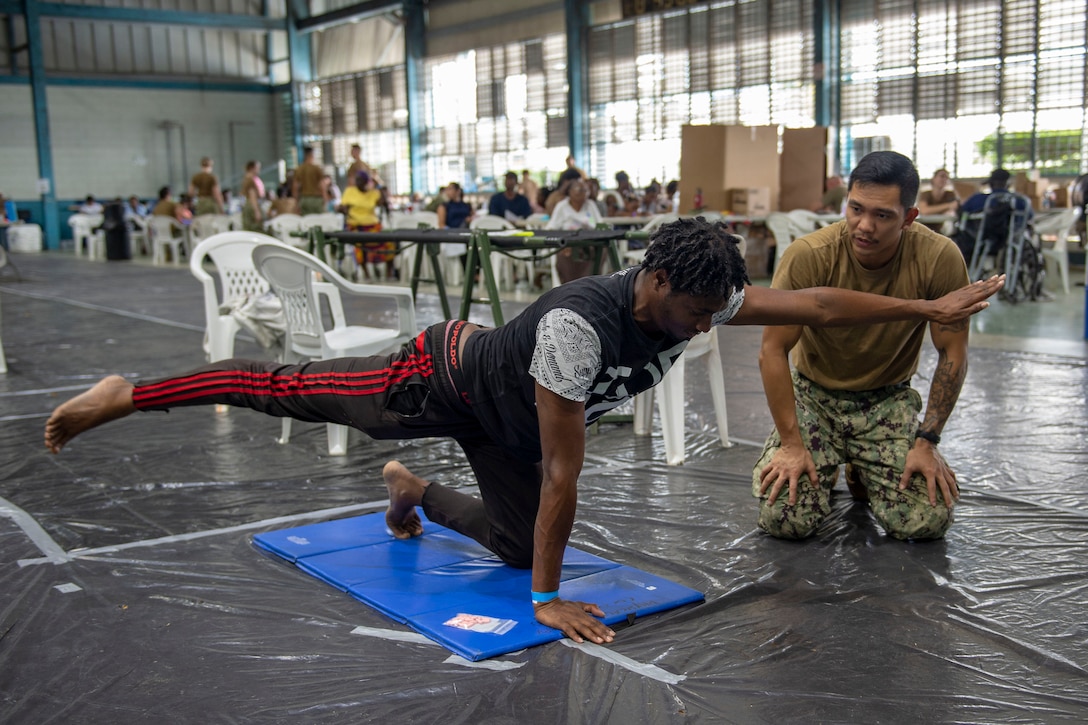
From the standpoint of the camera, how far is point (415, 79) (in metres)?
19.3

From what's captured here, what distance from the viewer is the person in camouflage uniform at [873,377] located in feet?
9.04

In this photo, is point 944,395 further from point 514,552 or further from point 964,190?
point 964,190

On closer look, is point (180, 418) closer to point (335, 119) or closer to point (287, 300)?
point (287, 300)

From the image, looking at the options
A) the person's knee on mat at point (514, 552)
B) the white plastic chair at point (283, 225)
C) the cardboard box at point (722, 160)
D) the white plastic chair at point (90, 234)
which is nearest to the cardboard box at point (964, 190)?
the cardboard box at point (722, 160)

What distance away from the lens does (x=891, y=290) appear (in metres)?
2.85

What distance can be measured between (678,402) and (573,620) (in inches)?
64.7

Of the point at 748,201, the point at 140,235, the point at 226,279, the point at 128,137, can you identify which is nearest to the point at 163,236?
the point at 140,235

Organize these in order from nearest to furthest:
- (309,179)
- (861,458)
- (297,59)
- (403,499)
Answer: (403,499) < (861,458) < (309,179) < (297,59)

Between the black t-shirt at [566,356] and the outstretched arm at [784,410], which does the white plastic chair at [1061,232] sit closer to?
the outstretched arm at [784,410]

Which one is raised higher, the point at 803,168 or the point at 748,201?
the point at 803,168

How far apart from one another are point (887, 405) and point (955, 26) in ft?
34.5

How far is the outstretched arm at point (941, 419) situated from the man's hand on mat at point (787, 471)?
0.88 ft

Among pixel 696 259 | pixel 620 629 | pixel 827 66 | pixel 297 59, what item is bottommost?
pixel 620 629

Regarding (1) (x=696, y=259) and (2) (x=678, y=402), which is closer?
(1) (x=696, y=259)
